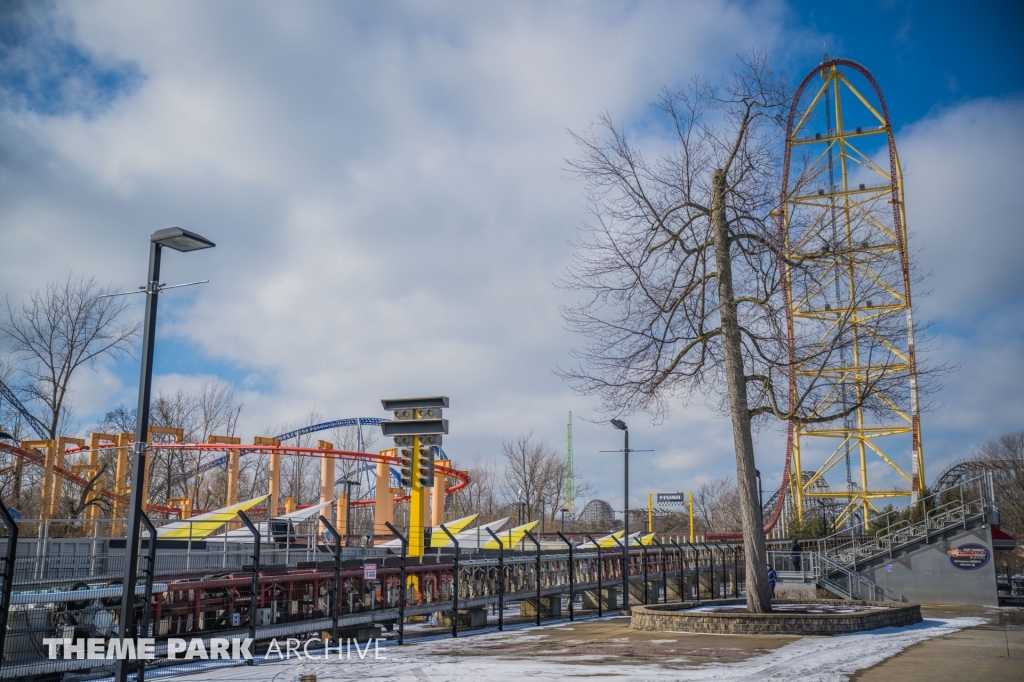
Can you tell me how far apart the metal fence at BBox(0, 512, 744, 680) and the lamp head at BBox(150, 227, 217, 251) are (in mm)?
3874

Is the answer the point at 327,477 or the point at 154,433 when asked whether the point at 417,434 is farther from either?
the point at 154,433

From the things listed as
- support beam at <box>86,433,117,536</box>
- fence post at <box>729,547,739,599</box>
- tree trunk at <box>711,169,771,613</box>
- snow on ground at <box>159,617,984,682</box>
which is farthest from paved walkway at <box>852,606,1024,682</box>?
support beam at <box>86,433,117,536</box>

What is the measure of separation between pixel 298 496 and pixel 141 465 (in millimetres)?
61205

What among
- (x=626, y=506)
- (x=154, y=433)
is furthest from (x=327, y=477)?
(x=626, y=506)

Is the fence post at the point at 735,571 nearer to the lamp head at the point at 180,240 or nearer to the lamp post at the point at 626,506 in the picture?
the lamp post at the point at 626,506

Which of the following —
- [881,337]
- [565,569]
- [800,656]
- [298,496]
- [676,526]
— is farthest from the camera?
[676,526]

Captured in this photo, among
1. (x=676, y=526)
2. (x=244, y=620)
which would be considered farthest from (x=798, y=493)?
(x=676, y=526)

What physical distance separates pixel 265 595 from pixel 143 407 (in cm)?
632

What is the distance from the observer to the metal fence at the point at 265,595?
37.0 feet

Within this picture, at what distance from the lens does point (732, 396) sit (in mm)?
19422

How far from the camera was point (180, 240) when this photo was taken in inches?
402

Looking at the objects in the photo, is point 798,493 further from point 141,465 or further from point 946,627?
point 141,465

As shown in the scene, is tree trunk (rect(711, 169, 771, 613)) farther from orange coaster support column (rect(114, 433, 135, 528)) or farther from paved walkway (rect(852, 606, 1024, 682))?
orange coaster support column (rect(114, 433, 135, 528))

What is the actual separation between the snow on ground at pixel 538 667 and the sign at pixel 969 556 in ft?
53.2
